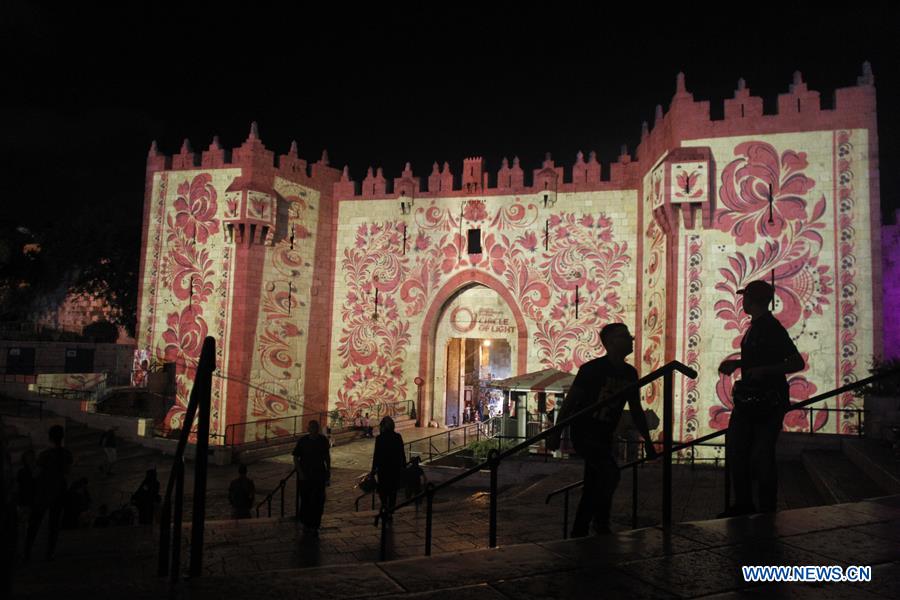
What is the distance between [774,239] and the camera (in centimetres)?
1311

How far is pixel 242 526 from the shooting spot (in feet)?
23.0

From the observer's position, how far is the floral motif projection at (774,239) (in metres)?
12.9

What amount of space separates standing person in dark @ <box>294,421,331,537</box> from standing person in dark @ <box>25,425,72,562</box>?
7.43 feet

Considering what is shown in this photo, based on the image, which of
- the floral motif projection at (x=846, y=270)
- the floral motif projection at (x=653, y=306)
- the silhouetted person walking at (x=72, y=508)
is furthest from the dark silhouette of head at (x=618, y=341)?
the floral motif projection at (x=653, y=306)

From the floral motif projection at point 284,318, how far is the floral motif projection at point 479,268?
143 cm

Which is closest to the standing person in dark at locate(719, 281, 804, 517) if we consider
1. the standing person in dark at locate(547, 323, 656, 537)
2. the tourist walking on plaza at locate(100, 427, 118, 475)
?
the standing person in dark at locate(547, 323, 656, 537)

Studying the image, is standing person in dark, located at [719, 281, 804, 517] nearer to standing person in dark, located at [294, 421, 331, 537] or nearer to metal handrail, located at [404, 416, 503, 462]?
standing person in dark, located at [294, 421, 331, 537]

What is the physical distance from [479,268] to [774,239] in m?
8.26

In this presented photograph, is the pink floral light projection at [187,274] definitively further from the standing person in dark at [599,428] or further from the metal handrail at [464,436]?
the standing person in dark at [599,428]

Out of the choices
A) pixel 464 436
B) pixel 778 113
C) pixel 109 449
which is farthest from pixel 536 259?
pixel 109 449

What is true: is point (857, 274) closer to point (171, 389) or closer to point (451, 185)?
point (451, 185)

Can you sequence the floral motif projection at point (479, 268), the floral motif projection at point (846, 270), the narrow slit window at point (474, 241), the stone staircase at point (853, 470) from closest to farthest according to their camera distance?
the stone staircase at point (853, 470)
the floral motif projection at point (846, 270)
the floral motif projection at point (479, 268)
the narrow slit window at point (474, 241)

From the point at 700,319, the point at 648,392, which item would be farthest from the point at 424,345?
the point at 700,319

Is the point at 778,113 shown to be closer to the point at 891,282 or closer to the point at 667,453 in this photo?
the point at 891,282
